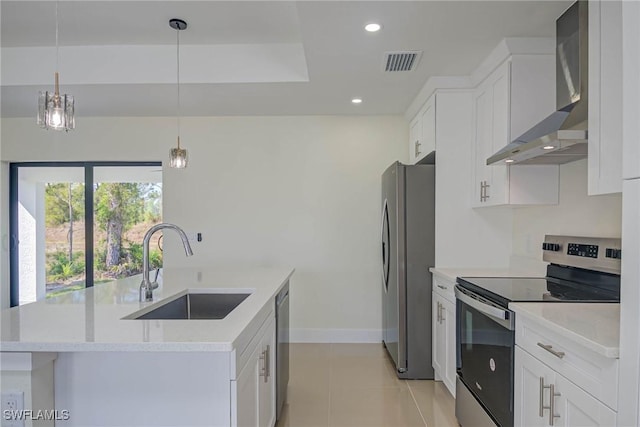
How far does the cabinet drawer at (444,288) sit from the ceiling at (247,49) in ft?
4.95

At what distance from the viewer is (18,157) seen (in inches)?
181

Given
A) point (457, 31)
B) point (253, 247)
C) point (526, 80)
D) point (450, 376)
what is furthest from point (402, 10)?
point (253, 247)

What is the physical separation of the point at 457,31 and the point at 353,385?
2.55 meters

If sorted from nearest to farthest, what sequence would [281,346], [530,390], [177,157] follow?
1. [530,390]
2. [281,346]
3. [177,157]

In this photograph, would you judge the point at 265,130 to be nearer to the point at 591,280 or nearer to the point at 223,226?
the point at 223,226

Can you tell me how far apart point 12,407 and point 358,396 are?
229 cm

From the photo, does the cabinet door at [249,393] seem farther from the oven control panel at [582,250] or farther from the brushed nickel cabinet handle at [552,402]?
the oven control panel at [582,250]

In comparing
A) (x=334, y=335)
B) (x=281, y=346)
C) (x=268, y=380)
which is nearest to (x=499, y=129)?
(x=281, y=346)

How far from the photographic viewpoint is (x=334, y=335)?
4.49 metres

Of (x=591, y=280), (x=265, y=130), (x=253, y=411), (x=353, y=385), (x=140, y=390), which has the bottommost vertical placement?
(x=353, y=385)

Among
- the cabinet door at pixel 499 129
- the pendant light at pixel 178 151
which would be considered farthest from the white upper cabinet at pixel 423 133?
the pendant light at pixel 178 151

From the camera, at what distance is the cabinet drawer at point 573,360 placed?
1314 millimetres

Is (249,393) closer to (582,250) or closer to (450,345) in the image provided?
(450,345)

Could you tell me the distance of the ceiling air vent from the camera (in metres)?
2.79
